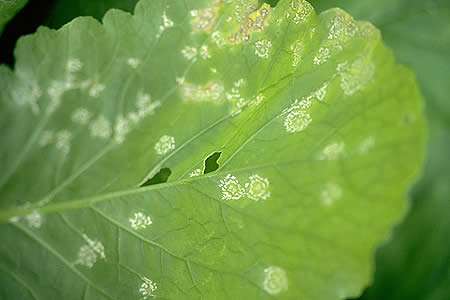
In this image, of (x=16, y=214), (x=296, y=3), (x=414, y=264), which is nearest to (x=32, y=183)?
(x=16, y=214)

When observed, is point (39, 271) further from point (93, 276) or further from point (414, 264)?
point (414, 264)

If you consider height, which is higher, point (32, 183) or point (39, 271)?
point (32, 183)

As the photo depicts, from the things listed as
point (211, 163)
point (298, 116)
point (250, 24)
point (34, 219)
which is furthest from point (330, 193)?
point (34, 219)

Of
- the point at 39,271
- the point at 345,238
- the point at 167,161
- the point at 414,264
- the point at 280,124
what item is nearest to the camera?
the point at 345,238

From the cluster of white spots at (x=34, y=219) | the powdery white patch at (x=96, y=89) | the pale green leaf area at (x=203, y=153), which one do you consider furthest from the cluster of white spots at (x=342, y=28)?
the cluster of white spots at (x=34, y=219)

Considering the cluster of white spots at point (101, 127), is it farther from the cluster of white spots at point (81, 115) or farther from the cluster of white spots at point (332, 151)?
the cluster of white spots at point (332, 151)
